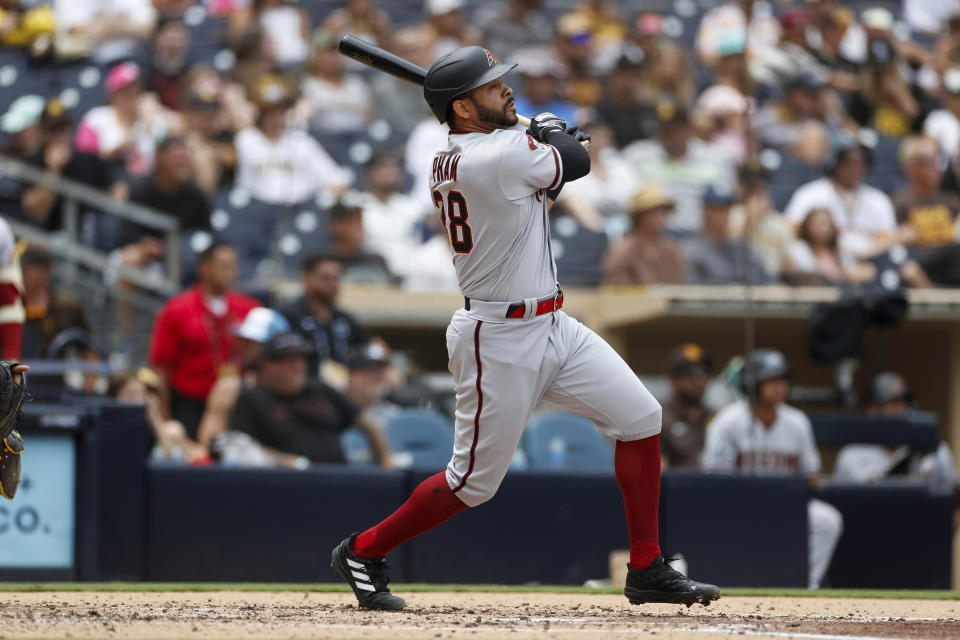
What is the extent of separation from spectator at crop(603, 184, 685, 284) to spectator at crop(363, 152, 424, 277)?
1.45 metres

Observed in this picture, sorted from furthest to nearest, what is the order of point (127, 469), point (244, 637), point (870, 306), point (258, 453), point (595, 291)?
point (595, 291)
point (870, 306)
point (258, 453)
point (127, 469)
point (244, 637)

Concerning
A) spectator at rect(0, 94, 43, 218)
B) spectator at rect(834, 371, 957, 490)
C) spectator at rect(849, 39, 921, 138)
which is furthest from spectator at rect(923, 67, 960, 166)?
spectator at rect(0, 94, 43, 218)

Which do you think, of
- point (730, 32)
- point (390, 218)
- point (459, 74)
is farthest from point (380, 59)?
point (730, 32)

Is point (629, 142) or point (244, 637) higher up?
point (629, 142)

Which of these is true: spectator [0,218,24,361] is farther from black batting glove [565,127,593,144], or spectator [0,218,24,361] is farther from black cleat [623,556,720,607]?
black cleat [623,556,720,607]

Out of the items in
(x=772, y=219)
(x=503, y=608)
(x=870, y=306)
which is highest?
(x=772, y=219)

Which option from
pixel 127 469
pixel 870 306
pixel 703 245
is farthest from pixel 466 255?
pixel 703 245

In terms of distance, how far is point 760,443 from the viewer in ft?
25.9

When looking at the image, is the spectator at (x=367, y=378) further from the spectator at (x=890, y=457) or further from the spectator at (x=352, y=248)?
the spectator at (x=890, y=457)

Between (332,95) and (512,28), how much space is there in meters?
1.99

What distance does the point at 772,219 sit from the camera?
34.1ft

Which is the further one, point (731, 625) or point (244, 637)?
point (731, 625)

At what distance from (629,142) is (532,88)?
1.10 meters

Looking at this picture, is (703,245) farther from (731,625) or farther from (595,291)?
(731,625)
